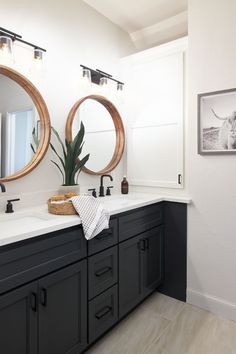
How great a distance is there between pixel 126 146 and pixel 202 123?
2.74ft

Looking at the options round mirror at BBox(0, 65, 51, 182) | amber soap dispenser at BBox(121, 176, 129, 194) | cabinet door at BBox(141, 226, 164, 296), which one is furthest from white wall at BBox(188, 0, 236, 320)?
round mirror at BBox(0, 65, 51, 182)

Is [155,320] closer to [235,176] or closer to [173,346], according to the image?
[173,346]

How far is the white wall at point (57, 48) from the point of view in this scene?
1.75 m

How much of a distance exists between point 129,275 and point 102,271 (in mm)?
347

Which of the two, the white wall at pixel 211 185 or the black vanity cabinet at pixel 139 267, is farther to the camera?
the white wall at pixel 211 185

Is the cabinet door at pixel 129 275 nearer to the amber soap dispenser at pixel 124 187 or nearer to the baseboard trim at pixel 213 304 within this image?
the baseboard trim at pixel 213 304

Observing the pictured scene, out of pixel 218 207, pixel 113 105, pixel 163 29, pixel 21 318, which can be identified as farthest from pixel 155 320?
pixel 163 29

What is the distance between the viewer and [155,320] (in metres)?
1.95

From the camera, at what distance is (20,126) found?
1775 mm

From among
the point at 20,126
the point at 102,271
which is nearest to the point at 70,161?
the point at 20,126

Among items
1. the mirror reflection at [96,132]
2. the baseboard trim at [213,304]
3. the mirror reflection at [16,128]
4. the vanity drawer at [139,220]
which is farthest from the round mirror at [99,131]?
the baseboard trim at [213,304]

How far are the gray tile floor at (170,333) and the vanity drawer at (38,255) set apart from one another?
0.73 meters

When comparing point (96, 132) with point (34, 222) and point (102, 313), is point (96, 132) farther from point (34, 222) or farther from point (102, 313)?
point (102, 313)

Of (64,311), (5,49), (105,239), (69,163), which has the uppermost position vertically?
(5,49)
